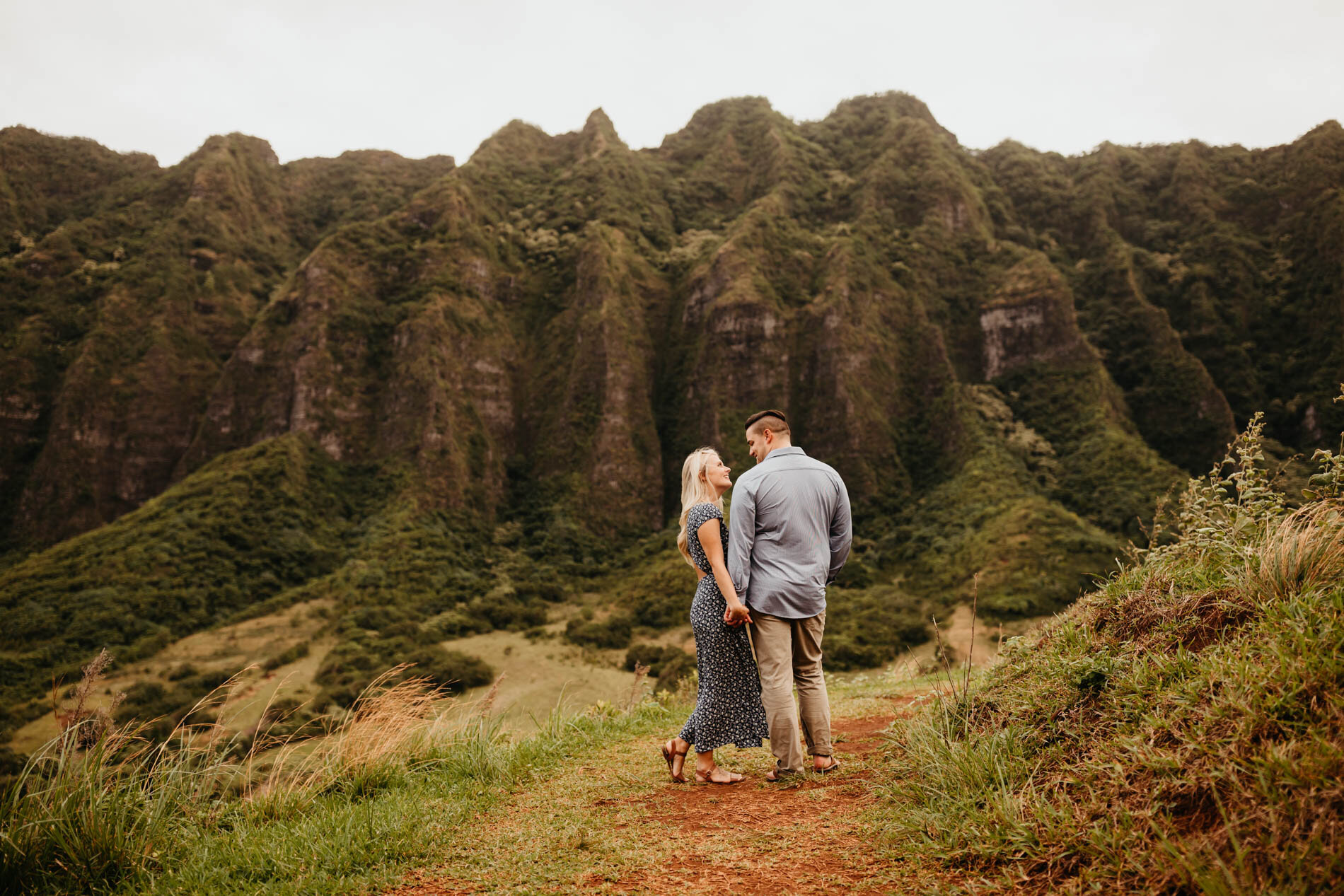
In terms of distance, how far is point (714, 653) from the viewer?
16.0ft

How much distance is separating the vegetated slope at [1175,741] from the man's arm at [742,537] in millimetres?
1404

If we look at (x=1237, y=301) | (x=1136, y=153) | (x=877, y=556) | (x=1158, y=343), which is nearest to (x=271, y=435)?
(x=877, y=556)

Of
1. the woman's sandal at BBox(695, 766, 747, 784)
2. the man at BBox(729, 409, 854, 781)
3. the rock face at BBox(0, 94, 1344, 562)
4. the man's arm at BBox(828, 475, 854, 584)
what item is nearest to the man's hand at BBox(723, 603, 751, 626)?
the man at BBox(729, 409, 854, 781)

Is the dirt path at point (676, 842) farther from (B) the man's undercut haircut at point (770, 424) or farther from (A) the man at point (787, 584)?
(B) the man's undercut haircut at point (770, 424)

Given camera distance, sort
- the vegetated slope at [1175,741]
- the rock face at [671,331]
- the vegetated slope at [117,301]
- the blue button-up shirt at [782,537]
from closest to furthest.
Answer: the vegetated slope at [1175,741], the blue button-up shirt at [782,537], the rock face at [671,331], the vegetated slope at [117,301]

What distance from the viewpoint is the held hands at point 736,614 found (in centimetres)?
455

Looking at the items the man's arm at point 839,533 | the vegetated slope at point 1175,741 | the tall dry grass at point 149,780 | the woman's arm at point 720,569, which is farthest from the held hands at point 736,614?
the tall dry grass at point 149,780

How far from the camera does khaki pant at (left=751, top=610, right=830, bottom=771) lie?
180 inches

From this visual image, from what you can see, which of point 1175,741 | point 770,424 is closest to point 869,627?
point 770,424

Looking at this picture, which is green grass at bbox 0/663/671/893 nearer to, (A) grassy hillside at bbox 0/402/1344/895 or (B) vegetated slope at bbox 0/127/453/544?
(A) grassy hillside at bbox 0/402/1344/895

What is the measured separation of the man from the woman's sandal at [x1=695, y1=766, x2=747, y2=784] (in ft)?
0.67

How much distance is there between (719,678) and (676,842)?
4.43ft

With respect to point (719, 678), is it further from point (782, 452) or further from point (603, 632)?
point (603, 632)

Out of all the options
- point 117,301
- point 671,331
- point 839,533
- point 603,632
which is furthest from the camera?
point 671,331
